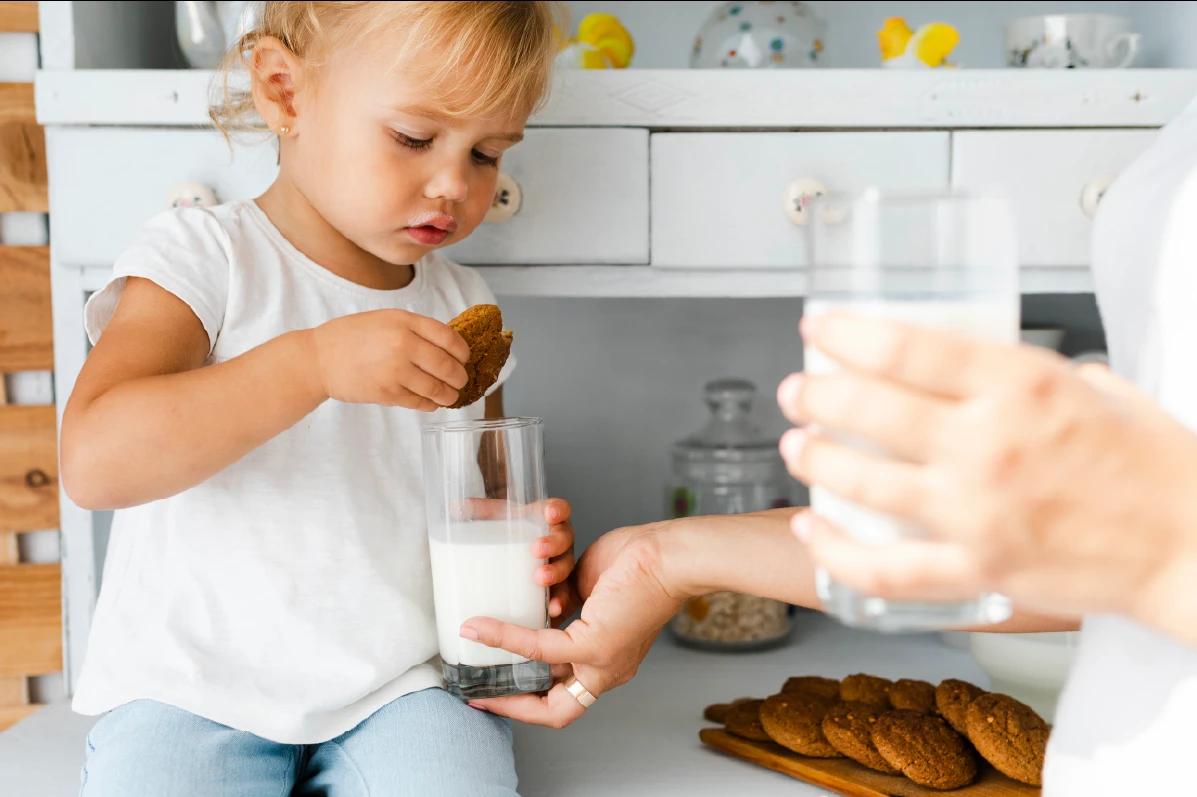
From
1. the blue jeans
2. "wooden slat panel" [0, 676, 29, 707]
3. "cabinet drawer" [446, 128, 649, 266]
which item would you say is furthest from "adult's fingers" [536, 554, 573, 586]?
"wooden slat panel" [0, 676, 29, 707]

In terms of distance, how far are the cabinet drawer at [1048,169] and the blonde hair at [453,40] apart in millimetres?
462

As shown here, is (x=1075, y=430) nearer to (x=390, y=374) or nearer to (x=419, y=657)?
(x=390, y=374)

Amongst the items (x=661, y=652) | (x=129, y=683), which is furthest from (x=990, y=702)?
(x=129, y=683)

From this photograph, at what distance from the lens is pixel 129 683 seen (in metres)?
0.92

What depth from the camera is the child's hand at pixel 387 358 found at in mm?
846

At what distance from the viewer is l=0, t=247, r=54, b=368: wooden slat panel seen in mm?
1212

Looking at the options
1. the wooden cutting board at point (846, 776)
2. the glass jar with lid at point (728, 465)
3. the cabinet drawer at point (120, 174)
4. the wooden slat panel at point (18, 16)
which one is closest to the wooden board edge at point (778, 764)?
the wooden cutting board at point (846, 776)

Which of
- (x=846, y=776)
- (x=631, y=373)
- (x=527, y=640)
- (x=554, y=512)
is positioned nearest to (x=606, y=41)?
(x=631, y=373)

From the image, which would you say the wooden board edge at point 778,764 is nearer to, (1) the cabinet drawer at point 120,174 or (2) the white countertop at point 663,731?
(2) the white countertop at point 663,731

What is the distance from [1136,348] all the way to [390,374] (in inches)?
20.0

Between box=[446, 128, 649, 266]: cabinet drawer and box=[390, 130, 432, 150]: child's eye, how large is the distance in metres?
0.18

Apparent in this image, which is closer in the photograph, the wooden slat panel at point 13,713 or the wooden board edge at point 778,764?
the wooden board edge at point 778,764

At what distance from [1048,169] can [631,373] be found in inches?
25.7

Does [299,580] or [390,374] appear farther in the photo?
[299,580]
